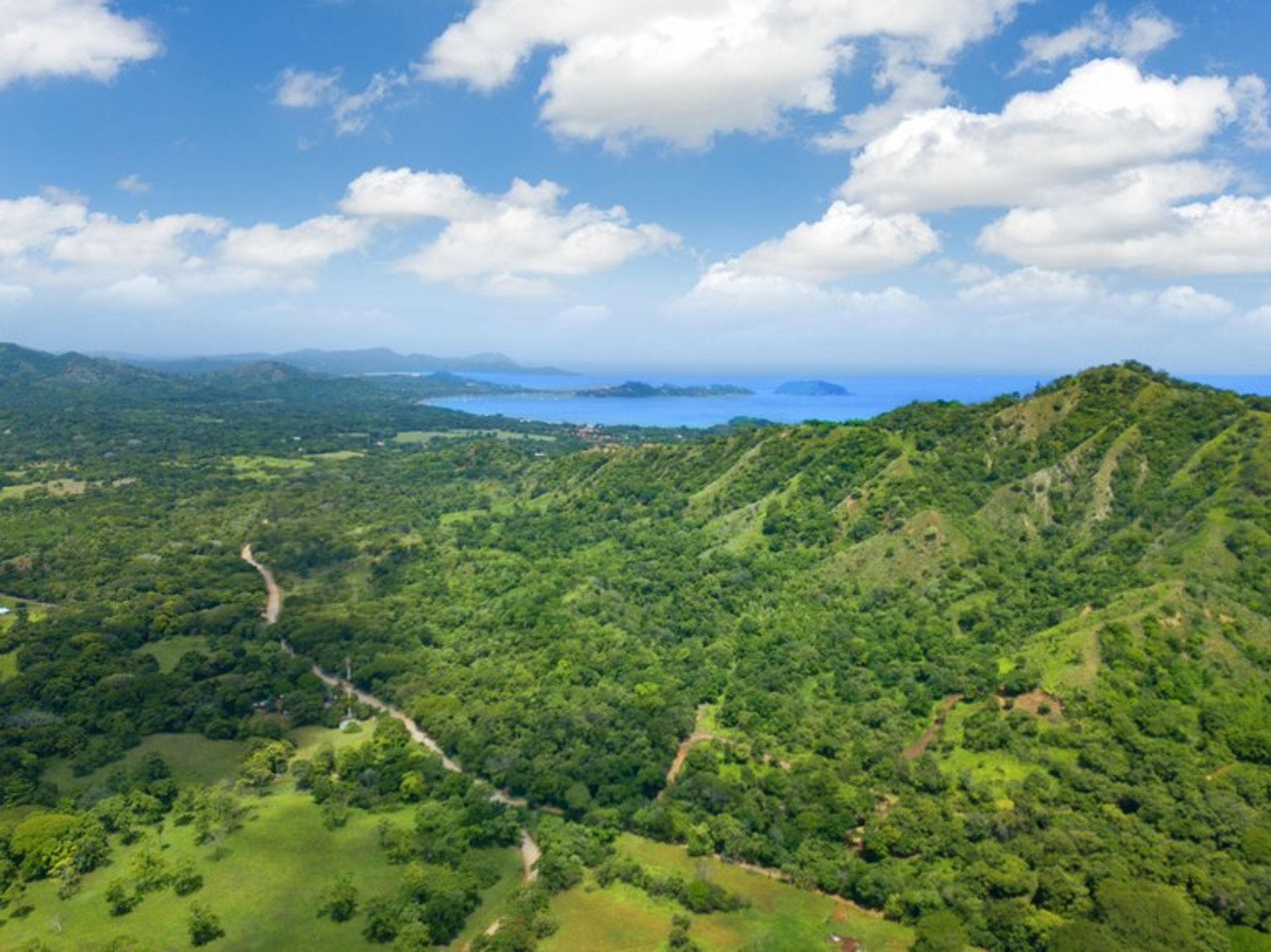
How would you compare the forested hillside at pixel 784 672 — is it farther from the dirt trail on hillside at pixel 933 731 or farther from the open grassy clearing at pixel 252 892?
the open grassy clearing at pixel 252 892

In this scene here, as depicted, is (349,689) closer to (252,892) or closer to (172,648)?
(172,648)

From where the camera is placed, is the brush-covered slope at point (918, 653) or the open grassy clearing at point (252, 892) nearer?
the open grassy clearing at point (252, 892)

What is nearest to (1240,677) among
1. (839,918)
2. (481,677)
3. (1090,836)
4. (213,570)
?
(1090,836)

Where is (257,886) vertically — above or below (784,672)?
below

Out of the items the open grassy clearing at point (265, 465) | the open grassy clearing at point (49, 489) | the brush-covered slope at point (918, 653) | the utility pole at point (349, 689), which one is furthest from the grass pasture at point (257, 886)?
the open grassy clearing at point (265, 465)

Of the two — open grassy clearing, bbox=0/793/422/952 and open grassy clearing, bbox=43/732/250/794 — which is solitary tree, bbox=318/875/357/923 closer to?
open grassy clearing, bbox=0/793/422/952

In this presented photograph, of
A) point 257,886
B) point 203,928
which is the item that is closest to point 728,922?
Result: point 257,886

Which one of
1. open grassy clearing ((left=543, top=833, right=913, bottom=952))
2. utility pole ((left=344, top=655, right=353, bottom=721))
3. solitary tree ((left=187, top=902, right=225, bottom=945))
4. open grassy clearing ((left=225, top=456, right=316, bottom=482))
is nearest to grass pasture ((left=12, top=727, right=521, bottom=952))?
solitary tree ((left=187, top=902, right=225, bottom=945))
